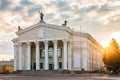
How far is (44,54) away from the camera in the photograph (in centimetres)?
8562

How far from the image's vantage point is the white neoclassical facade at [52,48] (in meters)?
81.5

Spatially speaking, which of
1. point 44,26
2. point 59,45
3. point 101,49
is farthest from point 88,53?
point 101,49

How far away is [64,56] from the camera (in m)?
80.7

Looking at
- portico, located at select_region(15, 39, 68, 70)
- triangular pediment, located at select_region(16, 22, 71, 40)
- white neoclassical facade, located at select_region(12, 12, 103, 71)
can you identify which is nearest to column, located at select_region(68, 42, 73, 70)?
white neoclassical facade, located at select_region(12, 12, 103, 71)

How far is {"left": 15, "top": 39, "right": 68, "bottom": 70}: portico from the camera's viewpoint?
81312mm

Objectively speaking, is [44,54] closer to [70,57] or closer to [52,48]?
[52,48]

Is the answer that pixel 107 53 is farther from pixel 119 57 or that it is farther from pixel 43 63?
pixel 43 63

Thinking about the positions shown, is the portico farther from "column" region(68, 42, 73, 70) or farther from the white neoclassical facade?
"column" region(68, 42, 73, 70)

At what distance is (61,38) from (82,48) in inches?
307

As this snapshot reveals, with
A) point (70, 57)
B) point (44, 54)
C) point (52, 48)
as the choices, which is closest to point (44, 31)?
point (52, 48)

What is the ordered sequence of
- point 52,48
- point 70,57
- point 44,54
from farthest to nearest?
point 52,48
point 44,54
point 70,57

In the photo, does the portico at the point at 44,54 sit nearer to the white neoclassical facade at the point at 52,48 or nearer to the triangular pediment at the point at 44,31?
the white neoclassical facade at the point at 52,48

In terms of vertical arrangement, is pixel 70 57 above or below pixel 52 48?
below

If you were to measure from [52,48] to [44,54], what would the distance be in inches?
114
